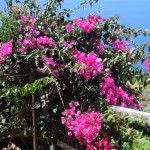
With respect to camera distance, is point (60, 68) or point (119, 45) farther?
point (119, 45)

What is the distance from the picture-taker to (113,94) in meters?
3.55

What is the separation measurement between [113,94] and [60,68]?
0.55 metres

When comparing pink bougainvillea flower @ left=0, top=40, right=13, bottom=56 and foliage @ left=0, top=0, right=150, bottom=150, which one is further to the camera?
pink bougainvillea flower @ left=0, top=40, right=13, bottom=56

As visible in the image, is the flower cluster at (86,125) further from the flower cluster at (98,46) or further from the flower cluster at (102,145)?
the flower cluster at (98,46)

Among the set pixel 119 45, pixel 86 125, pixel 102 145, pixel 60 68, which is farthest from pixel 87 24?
pixel 102 145

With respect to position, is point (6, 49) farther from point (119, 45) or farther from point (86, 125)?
point (86, 125)

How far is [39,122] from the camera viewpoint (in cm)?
415

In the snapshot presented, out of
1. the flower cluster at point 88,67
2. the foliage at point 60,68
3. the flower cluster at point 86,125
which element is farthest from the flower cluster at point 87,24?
the flower cluster at point 86,125

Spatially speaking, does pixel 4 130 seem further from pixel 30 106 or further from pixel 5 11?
pixel 5 11

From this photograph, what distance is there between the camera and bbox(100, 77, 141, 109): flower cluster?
11.6 ft

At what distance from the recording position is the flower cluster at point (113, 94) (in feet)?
11.6

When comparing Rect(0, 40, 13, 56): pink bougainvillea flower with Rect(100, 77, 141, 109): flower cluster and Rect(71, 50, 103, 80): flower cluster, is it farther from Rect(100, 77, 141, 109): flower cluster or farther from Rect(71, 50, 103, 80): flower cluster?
Rect(100, 77, 141, 109): flower cluster

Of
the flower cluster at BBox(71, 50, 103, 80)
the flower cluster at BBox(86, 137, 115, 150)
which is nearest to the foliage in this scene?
the flower cluster at BBox(71, 50, 103, 80)

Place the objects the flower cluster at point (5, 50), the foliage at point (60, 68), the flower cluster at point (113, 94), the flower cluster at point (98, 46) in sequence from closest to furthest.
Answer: the flower cluster at point (113, 94), the foliage at point (60, 68), the flower cluster at point (5, 50), the flower cluster at point (98, 46)
